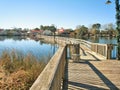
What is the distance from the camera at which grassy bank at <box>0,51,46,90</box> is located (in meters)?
6.95

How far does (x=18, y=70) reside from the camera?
29.6ft

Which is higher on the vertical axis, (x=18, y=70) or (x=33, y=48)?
(x=18, y=70)

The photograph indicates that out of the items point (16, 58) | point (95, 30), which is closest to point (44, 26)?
point (95, 30)

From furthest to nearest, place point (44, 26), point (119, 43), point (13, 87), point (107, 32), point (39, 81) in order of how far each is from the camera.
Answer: point (44, 26)
point (107, 32)
point (119, 43)
point (13, 87)
point (39, 81)

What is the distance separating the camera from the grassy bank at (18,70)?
6.95 m

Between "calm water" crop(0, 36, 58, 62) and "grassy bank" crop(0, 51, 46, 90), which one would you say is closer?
"grassy bank" crop(0, 51, 46, 90)

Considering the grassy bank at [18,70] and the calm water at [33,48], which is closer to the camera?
the grassy bank at [18,70]

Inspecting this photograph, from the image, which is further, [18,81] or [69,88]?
[18,81]

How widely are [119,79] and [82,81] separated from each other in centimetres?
110

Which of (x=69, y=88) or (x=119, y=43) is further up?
(x=119, y=43)

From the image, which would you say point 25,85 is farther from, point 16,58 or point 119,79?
point 16,58

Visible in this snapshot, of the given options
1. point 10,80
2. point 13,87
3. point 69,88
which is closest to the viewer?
point 69,88

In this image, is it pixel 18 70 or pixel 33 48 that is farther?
pixel 33 48

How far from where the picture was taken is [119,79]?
613cm
